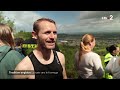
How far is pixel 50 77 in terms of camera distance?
490cm

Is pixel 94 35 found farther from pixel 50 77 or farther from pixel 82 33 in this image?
pixel 50 77

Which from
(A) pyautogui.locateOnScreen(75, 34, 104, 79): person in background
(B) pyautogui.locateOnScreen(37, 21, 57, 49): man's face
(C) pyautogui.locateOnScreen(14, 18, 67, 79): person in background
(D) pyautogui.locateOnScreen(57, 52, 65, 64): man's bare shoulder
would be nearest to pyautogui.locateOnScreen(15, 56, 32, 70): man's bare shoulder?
(C) pyautogui.locateOnScreen(14, 18, 67, 79): person in background

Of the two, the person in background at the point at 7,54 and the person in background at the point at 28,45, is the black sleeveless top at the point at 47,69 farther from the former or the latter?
the person in background at the point at 7,54

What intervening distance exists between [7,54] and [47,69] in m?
0.70

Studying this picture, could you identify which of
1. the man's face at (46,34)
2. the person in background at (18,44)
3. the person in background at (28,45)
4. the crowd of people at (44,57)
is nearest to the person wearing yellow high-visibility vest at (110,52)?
the crowd of people at (44,57)

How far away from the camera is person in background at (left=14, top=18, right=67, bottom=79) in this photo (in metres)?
4.82

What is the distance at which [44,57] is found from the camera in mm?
4863

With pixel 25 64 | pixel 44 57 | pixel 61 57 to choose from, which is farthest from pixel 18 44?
pixel 61 57

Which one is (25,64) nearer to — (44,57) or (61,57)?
(44,57)

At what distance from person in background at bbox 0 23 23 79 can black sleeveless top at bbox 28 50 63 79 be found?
25 centimetres

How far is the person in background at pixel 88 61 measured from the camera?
16.0 ft

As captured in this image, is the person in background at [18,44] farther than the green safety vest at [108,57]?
No

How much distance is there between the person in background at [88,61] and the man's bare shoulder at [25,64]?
2.54ft
